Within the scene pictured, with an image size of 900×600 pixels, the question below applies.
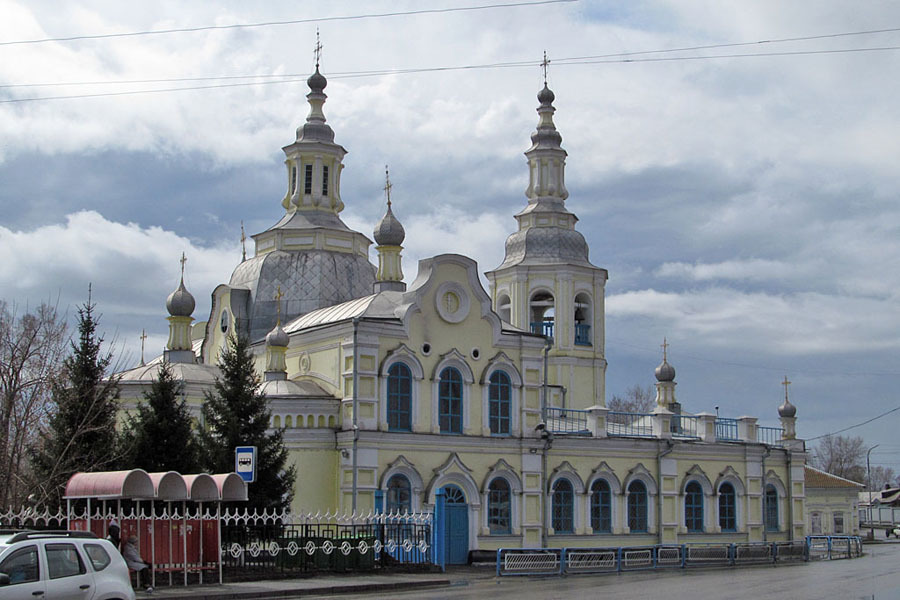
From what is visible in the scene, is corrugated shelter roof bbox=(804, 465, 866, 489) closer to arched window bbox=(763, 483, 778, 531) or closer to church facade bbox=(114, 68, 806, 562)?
church facade bbox=(114, 68, 806, 562)

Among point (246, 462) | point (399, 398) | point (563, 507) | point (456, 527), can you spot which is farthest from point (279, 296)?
point (246, 462)

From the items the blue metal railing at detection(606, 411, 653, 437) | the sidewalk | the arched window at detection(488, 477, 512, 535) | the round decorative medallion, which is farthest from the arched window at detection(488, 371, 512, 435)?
the sidewalk

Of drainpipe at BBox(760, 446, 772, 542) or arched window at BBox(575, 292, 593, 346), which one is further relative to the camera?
arched window at BBox(575, 292, 593, 346)

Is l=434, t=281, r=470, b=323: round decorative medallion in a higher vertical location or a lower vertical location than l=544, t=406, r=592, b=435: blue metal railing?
higher

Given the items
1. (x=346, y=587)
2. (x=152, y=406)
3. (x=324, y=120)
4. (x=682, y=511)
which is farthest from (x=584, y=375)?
(x=346, y=587)

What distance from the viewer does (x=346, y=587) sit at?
21984 millimetres

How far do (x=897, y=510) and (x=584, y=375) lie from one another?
210 ft

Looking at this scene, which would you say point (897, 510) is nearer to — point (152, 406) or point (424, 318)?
point (424, 318)

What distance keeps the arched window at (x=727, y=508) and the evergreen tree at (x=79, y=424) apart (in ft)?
74.2

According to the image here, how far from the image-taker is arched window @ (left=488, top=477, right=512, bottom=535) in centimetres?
3434

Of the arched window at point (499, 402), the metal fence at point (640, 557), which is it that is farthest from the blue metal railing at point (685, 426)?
the arched window at point (499, 402)

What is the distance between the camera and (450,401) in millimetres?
33969

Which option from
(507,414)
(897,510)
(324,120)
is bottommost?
(897,510)

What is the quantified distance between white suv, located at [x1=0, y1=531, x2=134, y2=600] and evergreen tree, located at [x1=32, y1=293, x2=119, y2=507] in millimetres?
9915
